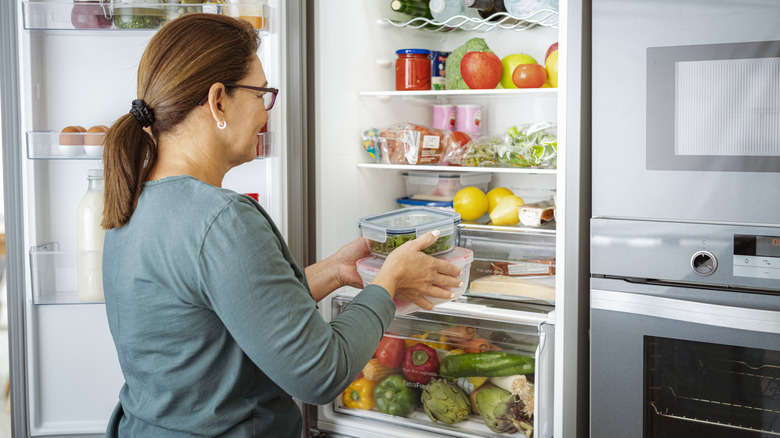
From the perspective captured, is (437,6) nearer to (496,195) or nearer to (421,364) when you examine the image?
(496,195)

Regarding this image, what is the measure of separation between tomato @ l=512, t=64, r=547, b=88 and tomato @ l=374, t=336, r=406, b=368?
0.81m

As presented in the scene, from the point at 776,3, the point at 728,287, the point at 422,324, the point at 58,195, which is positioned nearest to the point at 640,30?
the point at 776,3

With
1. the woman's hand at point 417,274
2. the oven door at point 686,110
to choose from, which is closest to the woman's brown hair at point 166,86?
the woman's hand at point 417,274

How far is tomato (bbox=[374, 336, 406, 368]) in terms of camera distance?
6.50 ft

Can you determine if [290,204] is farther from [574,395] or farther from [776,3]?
[776,3]

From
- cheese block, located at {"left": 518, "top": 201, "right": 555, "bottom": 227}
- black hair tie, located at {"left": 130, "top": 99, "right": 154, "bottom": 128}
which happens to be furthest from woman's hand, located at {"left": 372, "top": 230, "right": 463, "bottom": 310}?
cheese block, located at {"left": 518, "top": 201, "right": 555, "bottom": 227}

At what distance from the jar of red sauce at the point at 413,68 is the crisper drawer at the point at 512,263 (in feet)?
1.56

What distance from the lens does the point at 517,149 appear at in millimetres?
1914

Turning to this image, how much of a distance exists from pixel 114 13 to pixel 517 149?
109 centimetres

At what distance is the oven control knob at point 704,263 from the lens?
4.46 ft

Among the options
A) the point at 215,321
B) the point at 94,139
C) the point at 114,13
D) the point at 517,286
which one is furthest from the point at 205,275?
the point at 517,286

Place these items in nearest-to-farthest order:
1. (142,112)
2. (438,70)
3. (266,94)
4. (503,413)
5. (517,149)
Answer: (142,112), (266,94), (503,413), (517,149), (438,70)

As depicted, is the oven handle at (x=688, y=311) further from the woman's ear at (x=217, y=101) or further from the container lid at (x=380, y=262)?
the woman's ear at (x=217, y=101)

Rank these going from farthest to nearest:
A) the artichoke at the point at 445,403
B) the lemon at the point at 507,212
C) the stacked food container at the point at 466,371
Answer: the lemon at the point at 507,212, the artichoke at the point at 445,403, the stacked food container at the point at 466,371
